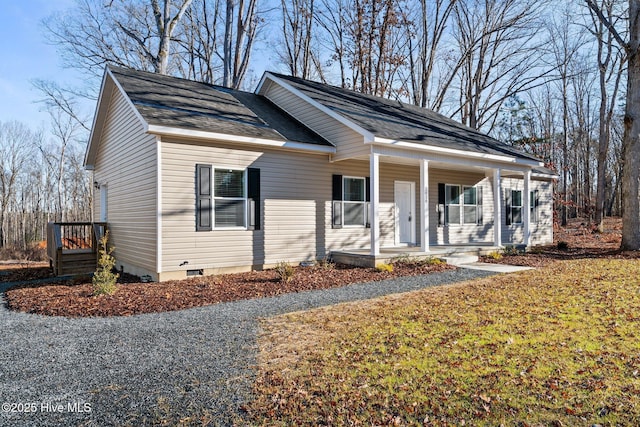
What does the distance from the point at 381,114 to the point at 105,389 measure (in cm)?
1050

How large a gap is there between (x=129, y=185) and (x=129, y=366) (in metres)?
7.08

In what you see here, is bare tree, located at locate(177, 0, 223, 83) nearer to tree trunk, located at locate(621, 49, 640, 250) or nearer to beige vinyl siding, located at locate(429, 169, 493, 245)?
beige vinyl siding, located at locate(429, 169, 493, 245)

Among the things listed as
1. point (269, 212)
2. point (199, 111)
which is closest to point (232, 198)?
point (269, 212)

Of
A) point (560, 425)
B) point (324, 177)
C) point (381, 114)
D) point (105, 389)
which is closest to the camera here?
point (560, 425)

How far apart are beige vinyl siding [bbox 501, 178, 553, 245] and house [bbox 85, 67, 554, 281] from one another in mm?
1875

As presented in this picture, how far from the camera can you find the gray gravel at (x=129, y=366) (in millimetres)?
2832

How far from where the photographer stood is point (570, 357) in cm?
379

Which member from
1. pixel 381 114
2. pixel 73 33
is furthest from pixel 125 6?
pixel 381 114

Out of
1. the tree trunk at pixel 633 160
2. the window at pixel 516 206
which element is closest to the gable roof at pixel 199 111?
the window at pixel 516 206

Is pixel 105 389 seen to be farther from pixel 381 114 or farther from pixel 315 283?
pixel 381 114

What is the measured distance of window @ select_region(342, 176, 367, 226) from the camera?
1089 cm

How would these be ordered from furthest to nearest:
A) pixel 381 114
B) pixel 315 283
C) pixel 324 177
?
1. pixel 381 114
2. pixel 324 177
3. pixel 315 283

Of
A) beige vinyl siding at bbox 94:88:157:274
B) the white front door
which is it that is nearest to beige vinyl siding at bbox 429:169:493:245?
the white front door

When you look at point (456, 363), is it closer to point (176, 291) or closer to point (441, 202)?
point (176, 291)
